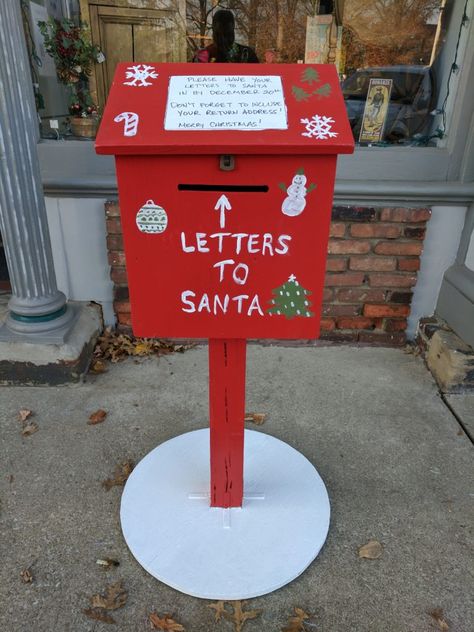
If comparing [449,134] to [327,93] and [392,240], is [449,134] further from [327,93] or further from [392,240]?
[327,93]

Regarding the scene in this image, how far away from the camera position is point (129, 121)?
1.11m

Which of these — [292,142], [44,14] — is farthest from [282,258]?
[44,14]

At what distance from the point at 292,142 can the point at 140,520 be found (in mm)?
1340

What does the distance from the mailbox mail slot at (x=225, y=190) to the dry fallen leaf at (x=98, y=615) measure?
2.75ft

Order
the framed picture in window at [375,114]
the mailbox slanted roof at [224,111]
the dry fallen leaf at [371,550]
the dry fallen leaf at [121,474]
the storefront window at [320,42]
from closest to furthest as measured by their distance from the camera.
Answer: the mailbox slanted roof at [224,111]
the dry fallen leaf at [371,550]
the dry fallen leaf at [121,474]
the storefront window at [320,42]
the framed picture in window at [375,114]

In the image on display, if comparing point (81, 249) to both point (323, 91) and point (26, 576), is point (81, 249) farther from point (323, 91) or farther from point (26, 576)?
point (323, 91)

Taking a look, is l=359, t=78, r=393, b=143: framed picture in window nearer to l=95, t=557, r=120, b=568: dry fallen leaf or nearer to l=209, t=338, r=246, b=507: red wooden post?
l=209, t=338, r=246, b=507: red wooden post

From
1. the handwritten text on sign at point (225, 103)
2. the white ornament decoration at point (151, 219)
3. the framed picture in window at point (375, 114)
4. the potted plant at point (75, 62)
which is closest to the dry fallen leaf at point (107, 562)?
the white ornament decoration at point (151, 219)

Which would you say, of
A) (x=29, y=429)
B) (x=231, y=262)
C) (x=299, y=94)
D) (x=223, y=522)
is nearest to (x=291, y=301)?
(x=231, y=262)

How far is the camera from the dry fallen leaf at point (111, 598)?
1410 mm

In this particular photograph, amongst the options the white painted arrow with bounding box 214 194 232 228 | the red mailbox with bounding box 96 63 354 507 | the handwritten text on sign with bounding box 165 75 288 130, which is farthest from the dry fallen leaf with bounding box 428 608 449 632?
the handwritten text on sign with bounding box 165 75 288 130

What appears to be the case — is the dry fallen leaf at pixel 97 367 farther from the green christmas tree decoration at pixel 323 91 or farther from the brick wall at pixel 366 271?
the green christmas tree decoration at pixel 323 91

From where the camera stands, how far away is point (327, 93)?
1.17 meters

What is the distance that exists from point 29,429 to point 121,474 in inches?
20.5
